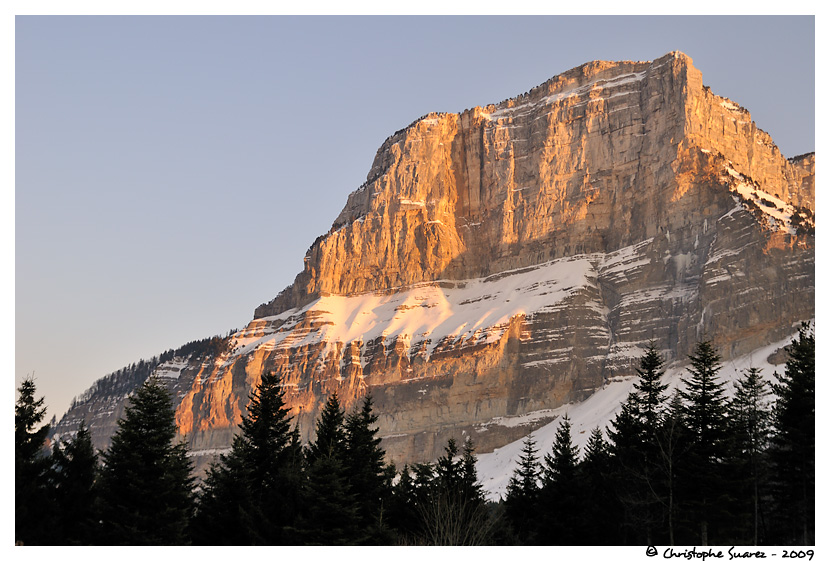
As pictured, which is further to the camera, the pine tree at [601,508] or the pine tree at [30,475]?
the pine tree at [601,508]

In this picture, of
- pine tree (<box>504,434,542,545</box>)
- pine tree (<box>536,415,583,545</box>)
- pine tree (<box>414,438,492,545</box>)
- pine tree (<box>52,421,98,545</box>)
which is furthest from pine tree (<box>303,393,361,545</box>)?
pine tree (<box>504,434,542,545</box>)

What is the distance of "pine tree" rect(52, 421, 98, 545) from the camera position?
44.2m

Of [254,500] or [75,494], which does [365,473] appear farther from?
[75,494]

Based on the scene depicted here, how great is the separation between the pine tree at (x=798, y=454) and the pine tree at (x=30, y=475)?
113 feet

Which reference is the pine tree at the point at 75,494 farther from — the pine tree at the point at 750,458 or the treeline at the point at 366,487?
the pine tree at the point at 750,458

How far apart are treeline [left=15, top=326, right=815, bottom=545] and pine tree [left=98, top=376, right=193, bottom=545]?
61 mm

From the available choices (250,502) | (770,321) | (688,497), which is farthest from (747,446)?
(770,321)

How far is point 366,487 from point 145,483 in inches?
563

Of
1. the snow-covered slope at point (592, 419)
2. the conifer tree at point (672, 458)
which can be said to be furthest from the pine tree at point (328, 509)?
the snow-covered slope at point (592, 419)

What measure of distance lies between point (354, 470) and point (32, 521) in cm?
1793

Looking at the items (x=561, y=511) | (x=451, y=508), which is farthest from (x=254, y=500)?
(x=561, y=511)

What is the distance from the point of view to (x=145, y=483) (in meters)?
44.6

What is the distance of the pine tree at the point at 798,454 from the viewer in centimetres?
5025

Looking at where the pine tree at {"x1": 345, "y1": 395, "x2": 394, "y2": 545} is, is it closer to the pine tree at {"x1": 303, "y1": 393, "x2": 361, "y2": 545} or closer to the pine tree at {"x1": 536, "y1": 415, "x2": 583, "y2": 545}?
the pine tree at {"x1": 303, "y1": 393, "x2": 361, "y2": 545}
